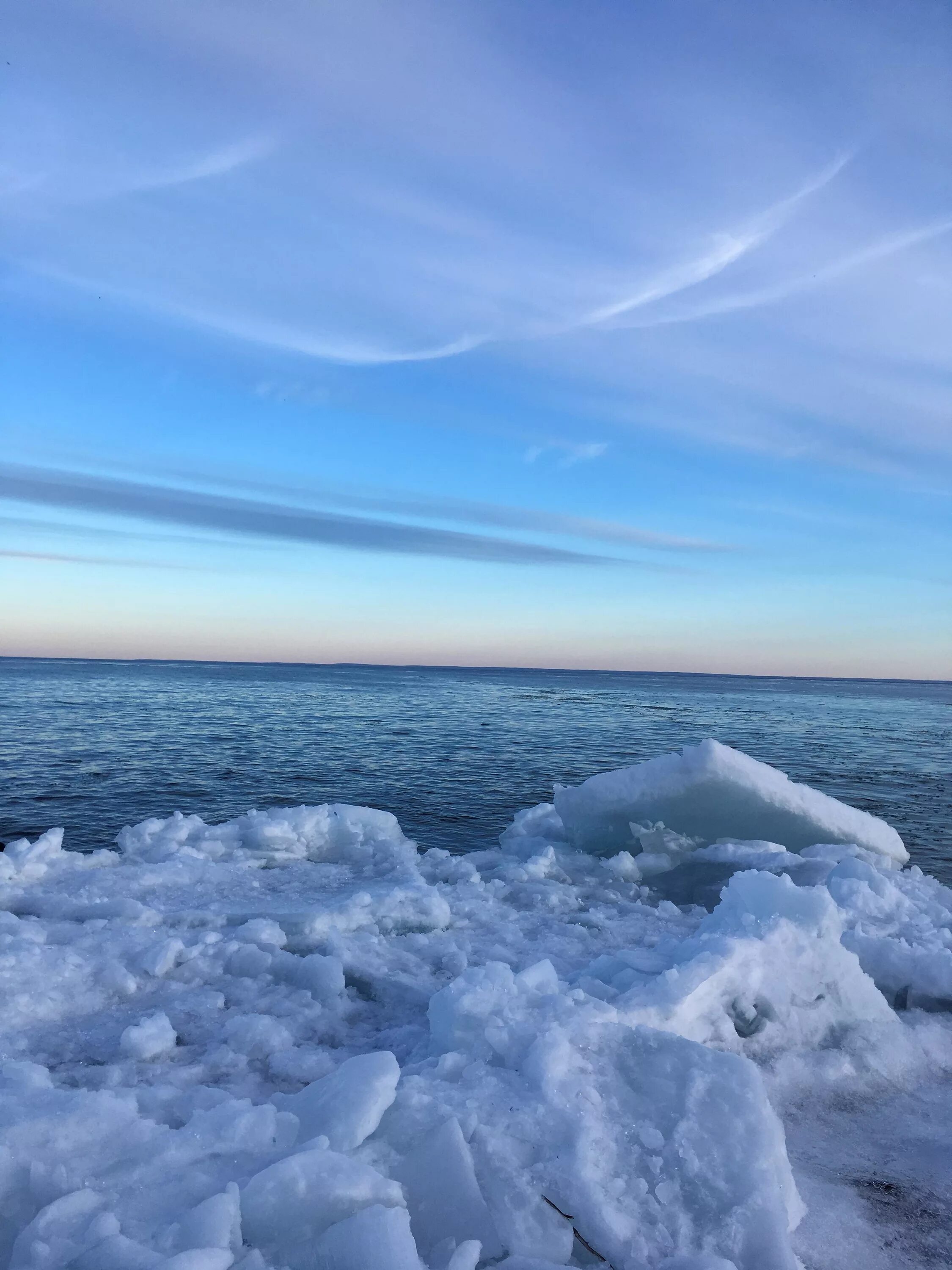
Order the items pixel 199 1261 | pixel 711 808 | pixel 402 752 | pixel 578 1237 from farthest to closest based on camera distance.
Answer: pixel 402 752, pixel 711 808, pixel 578 1237, pixel 199 1261

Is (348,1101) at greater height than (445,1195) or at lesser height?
greater

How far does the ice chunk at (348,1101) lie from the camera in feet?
11.6

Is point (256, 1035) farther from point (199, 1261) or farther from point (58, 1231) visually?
point (199, 1261)

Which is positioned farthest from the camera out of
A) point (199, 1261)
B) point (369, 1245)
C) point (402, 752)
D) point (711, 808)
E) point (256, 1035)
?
point (402, 752)

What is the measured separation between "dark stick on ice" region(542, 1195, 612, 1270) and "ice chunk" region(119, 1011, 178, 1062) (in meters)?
2.78

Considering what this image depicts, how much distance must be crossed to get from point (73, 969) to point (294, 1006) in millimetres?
1856

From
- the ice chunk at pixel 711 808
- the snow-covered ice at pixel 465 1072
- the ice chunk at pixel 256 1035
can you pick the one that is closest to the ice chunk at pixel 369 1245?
the snow-covered ice at pixel 465 1072

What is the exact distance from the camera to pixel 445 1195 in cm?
334

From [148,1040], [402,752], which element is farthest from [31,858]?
[402,752]

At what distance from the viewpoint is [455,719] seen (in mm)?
37000

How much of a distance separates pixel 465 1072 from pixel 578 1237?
1.02 meters

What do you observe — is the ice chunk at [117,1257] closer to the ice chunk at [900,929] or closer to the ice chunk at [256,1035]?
the ice chunk at [256,1035]

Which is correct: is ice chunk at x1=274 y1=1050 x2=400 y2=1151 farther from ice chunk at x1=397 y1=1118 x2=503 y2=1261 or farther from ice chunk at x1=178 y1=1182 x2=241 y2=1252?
ice chunk at x1=178 y1=1182 x2=241 y2=1252

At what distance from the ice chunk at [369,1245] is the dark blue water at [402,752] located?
10.0 meters
